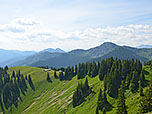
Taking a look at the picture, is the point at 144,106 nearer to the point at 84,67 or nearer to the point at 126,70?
the point at 126,70

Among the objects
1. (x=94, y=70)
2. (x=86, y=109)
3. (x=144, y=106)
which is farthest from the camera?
(x=94, y=70)

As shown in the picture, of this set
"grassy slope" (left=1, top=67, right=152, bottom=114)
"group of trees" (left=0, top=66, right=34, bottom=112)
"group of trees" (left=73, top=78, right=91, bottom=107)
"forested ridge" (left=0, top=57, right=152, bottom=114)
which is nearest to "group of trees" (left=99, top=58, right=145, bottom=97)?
"forested ridge" (left=0, top=57, right=152, bottom=114)

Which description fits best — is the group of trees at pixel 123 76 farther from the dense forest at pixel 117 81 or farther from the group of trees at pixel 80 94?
the group of trees at pixel 80 94

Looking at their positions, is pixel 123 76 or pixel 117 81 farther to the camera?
pixel 123 76

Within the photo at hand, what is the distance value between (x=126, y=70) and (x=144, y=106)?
63150mm

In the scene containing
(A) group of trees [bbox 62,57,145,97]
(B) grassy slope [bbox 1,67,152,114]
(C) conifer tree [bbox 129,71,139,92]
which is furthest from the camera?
(A) group of trees [bbox 62,57,145,97]

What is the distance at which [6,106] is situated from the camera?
162250 mm

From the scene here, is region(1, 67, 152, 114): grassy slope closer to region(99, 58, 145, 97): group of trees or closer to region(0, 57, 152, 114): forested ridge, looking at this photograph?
region(0, 57, 152, 114): forested ridge

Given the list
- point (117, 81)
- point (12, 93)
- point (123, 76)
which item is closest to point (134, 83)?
point (117, 81)

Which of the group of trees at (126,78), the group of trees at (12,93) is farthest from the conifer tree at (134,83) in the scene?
the group of trees at (12,93)

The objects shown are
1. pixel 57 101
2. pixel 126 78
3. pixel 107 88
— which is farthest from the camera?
pixel 57 101

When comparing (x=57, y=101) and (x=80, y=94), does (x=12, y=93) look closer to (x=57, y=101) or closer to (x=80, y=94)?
(x=57, y=101)

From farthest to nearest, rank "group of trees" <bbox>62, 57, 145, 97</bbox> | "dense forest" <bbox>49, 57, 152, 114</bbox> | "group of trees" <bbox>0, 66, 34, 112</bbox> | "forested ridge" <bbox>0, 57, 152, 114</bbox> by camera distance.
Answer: "group of trees" <bbox>0, 66, 34, 112</bbox>
"group of trees" <bbox>62, 57, 145, 97</bbox>
"dense forest" <bbox>49, 57, 152, 114</bbox>
"forested ridge" <bbox>0, 57, 152, 114</bbox>

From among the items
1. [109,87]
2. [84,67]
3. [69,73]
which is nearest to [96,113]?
[109,87]
